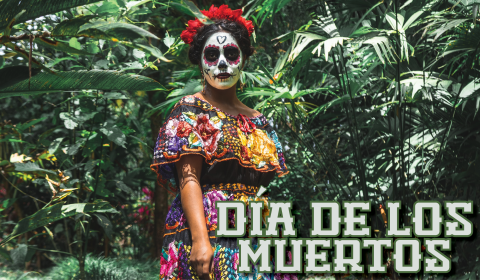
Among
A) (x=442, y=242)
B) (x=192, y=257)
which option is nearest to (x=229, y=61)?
(x=192, y=257)

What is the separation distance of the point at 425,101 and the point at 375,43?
97 cm

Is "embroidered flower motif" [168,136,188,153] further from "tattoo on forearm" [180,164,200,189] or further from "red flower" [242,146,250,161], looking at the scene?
"red flower" [242,146,250,161]

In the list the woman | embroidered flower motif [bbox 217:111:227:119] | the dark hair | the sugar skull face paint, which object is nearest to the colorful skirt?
the woman

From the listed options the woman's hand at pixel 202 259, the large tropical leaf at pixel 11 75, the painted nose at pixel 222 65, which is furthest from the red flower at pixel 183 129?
the large tropical leaf at pixel 11 75

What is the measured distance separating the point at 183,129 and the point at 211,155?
0.12 meters

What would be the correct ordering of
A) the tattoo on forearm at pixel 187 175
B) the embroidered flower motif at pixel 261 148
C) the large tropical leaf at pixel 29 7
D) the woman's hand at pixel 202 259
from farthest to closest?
the embroidered flower motif at pixel 261 148, the tattoo on forearm at pixel 187 175, the woman's hand at pixel 202 259, the large tropical leaf at pixel 29 7

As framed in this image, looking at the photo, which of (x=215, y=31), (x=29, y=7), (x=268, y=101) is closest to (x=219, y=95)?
(x=215, y=31)

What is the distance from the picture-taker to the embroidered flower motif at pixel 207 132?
1411mm

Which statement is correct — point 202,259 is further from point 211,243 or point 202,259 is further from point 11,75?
point 11,75

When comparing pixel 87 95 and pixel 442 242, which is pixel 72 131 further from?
pixel 442 242

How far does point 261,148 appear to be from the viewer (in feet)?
4.99

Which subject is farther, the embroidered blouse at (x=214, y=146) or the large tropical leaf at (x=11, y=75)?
the embroidered blouse at (x=214, y=146)

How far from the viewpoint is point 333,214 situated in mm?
1904

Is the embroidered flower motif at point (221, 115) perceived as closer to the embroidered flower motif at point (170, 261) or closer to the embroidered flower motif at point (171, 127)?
the embroidered flower motif at point (171, 127)
